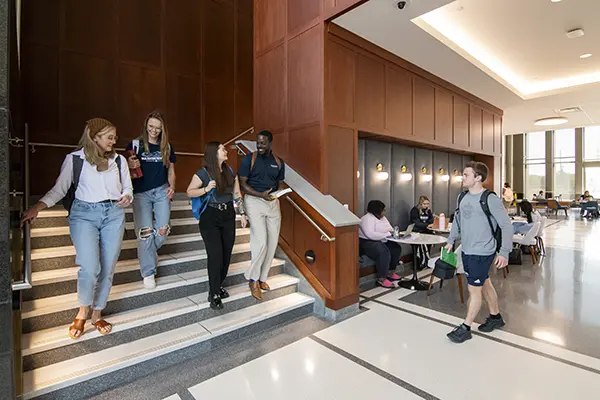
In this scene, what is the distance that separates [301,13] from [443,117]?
11.3 ft

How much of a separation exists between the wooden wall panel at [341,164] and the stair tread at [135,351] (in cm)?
162

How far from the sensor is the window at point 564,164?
790 inches

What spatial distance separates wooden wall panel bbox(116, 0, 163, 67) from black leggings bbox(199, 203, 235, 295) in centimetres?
445

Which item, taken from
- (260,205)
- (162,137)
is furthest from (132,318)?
(162,137)

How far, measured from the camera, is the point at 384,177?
18.4ft

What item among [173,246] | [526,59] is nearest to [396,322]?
[173,246]

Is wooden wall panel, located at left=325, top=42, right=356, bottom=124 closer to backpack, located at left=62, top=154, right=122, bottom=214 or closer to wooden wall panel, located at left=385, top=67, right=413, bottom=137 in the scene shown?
wooden wall panel, located at left=385, top=67, right=413, bottom=137

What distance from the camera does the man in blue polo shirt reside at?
11.0 feet

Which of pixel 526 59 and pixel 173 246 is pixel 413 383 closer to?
pixel 173 246

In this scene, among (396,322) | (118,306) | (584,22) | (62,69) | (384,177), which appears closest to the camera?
(118,306)

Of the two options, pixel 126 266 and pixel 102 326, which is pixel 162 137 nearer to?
pixel 126 266

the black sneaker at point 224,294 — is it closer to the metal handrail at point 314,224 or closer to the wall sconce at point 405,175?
the metal handrail at point 314,224

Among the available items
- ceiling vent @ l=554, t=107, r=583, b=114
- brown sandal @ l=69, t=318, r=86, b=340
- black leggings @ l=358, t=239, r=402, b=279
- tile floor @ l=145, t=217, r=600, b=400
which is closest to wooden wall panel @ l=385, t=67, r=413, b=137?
black leggings @ l=358, t=239, r=402, b=279

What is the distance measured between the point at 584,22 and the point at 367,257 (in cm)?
454
